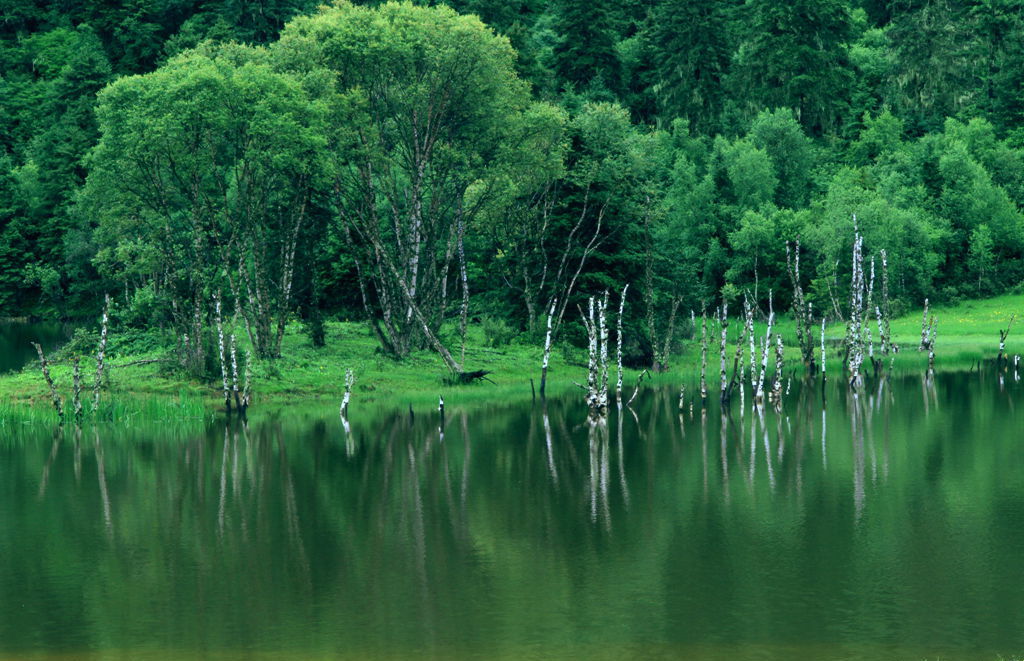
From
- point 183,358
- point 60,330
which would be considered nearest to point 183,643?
point 183,358

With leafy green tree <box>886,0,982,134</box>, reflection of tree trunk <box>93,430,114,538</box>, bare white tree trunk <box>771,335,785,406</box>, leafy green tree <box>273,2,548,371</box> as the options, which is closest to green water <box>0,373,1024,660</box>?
reflection of tree trunk <box>93,430,114,538</box>

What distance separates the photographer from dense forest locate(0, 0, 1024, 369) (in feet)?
236

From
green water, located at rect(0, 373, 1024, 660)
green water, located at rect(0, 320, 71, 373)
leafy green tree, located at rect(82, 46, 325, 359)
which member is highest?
leafy green tree, located at rect(82, 46, 325, 359)

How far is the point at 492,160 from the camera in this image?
265 ft

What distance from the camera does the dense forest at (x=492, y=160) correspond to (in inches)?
2827

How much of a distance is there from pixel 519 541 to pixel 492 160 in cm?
4965

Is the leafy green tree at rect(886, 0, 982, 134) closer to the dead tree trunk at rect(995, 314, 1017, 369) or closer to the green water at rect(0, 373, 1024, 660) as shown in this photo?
the dead tree trunk at rect(995, 314, 1017, 369)

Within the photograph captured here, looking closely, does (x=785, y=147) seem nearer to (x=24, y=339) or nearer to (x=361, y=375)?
(x=361, y=375)

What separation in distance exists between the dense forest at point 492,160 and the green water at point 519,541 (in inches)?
751

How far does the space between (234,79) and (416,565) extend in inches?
Answer: 1628

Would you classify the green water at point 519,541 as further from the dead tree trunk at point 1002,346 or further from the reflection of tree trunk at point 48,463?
the dead tree trunk at point 1002,346

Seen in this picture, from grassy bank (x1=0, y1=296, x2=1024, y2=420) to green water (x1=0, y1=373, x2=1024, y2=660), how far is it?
19.9 feet

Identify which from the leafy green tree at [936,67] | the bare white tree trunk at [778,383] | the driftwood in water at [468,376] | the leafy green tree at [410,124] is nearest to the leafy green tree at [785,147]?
the leafy green tree at [936,67]

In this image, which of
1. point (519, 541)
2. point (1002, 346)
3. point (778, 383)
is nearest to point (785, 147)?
point (1002, 346)
